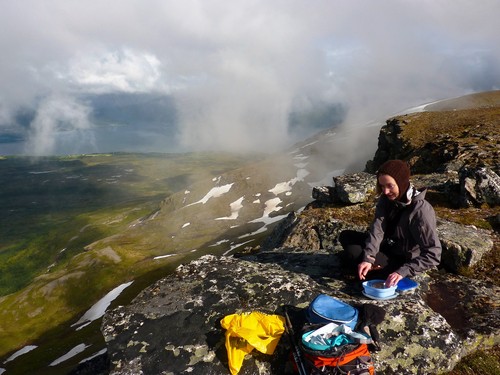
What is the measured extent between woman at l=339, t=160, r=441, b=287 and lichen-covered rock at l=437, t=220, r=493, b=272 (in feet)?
16.1

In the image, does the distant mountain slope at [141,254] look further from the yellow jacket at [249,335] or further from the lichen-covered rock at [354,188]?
the yellow jacket at [249,335]

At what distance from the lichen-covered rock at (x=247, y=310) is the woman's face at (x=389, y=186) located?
10.8 feet

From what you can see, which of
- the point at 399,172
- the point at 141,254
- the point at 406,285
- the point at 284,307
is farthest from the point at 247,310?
the point at 141,254

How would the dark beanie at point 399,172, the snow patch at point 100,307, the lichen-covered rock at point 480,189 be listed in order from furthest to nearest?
the snow patch at point 100,307 → the lichen-covered rock at point 480,189 → the dark beanie at point 399,172

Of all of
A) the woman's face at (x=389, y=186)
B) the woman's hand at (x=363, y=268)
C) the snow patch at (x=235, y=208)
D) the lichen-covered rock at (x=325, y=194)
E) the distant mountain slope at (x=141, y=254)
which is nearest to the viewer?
the woman's face at (x=389, y=186)

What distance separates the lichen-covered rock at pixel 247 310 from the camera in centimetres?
887

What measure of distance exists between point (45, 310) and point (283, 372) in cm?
13191

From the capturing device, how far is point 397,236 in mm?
11117

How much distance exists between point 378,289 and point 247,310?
4178mm

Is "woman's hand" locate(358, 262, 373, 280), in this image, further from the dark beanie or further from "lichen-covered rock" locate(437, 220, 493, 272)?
"lichen-covered rock" locate(437, 220, 493, 272)

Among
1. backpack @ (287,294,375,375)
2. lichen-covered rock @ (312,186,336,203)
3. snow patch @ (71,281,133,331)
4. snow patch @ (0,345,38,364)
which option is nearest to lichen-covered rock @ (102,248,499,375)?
backpack @ (287,294,375,375)

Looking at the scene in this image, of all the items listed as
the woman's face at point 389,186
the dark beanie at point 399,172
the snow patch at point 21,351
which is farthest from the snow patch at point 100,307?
the dark beanie at point 399,172

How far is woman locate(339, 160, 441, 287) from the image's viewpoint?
10.2 m

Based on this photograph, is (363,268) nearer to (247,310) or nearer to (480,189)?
(247,310)
